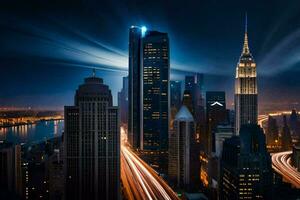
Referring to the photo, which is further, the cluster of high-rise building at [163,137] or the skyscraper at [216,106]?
the skyscraper at [216,106]

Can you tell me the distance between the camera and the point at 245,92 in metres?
17.9

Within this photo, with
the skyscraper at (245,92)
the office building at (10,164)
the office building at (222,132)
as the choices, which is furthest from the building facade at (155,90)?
the office building at (10,164)

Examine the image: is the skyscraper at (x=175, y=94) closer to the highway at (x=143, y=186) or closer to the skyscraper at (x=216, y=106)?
the skyscraper at (x=216, y=106)

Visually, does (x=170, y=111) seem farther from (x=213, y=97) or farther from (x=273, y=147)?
(x=273, y=147)

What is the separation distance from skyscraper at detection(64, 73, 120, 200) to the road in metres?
5.99

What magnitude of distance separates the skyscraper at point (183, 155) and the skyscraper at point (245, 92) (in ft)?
9.98

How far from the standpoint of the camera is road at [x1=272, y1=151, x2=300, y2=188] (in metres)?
12.0

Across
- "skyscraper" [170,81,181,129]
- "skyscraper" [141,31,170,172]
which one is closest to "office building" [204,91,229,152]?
"skyscraper" [170,81,181,129]

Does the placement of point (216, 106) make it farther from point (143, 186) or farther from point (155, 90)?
point (143, 186)

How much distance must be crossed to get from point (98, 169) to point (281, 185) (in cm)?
508

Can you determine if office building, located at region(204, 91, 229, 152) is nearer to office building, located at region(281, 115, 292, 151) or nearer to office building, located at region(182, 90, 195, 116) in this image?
office building, located at region(182, 90, 195, 116)

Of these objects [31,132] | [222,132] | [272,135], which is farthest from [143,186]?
[272,135]

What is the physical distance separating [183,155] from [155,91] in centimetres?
703

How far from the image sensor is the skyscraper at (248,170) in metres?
8.73
